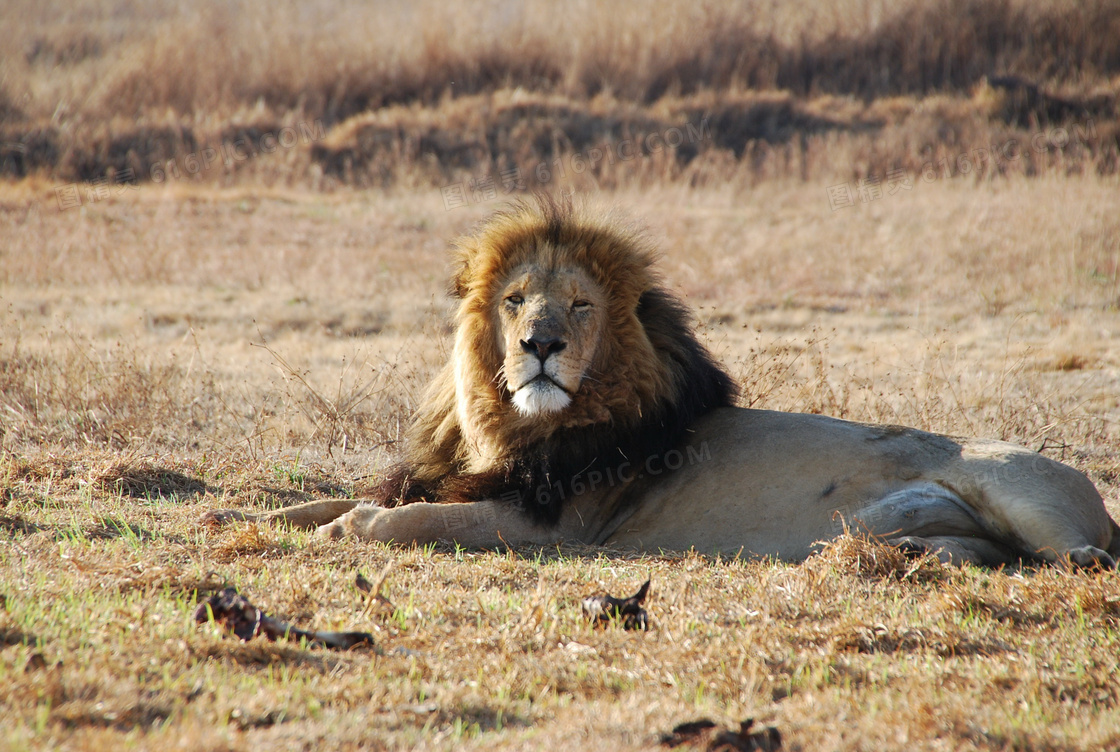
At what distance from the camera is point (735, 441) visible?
4.91 meters

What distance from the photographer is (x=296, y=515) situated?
488cm

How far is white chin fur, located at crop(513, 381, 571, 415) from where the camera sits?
4.45m

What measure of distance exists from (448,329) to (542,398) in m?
4.62

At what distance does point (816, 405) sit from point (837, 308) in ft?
18.0

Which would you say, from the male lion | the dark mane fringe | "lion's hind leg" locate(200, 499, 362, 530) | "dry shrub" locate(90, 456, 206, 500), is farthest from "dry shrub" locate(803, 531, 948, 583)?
"dry shrub" locate(90, 456, 206, 500)

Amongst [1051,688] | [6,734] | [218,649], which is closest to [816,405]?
[1051,688]

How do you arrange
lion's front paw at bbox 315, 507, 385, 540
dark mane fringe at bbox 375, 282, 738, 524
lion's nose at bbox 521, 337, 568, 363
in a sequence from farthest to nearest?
dark mane fringe at bbox 375, 282, 738, 524, lion's front paw at bbox 315, 507, 385, 540, lion's nose at bbox 521, 337, 568, 363

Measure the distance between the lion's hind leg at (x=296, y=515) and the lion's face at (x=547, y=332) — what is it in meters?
1.09

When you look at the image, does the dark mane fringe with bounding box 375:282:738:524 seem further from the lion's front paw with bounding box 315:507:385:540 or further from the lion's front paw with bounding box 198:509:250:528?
the lion's front paw with bounding box 198:509:250:528

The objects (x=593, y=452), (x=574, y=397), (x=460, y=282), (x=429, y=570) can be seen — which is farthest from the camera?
(x=460, y=282)

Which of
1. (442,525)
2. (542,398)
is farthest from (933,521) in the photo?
(442,525)

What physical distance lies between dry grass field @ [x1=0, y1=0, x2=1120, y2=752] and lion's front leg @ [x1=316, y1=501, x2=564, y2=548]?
117mm

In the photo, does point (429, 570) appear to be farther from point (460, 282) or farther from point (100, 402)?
point (100, 402)

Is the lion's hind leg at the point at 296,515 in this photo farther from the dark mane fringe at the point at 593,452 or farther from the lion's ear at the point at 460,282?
the lion's ear at the point at 460,282
